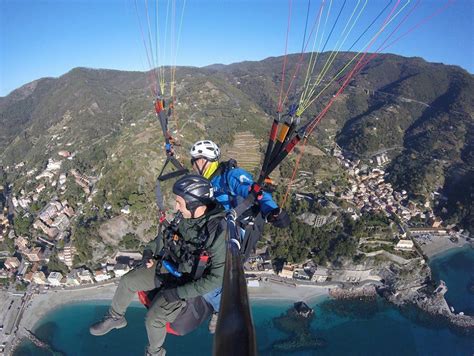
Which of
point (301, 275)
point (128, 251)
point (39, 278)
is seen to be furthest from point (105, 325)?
point (39, 278)

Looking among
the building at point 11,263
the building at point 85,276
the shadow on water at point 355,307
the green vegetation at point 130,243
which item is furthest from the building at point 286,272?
the building at point 11,263

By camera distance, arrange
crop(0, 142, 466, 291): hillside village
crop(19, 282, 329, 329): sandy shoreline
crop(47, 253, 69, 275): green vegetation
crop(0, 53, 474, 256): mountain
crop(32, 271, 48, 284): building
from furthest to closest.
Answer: crop(0, 53, 474, 256): mountain → crop(47, 253, 69, 275): green vegetation → crop(0, 142, 466, 291): hillside village → crop(32, 271, 48, 284): building → crop(19, 282, 329, 329): sandy shoreline

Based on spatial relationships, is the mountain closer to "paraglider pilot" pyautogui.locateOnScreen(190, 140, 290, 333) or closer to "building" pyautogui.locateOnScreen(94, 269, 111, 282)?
"building" pyautogui.locateOnScreen(94, 269, 111, 282)

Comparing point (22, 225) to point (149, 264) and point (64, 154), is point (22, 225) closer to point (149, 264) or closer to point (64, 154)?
point (64, 154)

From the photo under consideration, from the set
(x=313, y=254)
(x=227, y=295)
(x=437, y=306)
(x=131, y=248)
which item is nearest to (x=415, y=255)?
(x=437, y=306)

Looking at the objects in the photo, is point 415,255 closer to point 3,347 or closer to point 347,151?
point 347,151

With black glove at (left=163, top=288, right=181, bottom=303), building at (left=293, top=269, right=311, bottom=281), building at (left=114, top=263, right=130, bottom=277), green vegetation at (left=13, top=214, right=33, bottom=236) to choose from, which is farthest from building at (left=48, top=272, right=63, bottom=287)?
black glove at (left=163, top=288, right=181, bottom=303)

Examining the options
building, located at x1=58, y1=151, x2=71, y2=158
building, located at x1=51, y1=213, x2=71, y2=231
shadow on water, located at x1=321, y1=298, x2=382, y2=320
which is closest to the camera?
shadow on water, located at x1=321, y1=298, x2=382, y2=320
